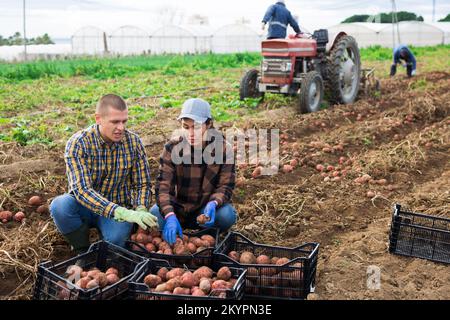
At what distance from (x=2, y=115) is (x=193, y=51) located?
25.0 m

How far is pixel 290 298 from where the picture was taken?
3299mm

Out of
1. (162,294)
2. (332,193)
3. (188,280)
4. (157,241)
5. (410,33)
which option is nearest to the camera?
(162,294)

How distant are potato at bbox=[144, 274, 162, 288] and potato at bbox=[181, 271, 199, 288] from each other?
0.51ft

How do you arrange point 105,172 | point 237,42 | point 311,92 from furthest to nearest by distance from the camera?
point 237,42
point 311,92
point 105,172

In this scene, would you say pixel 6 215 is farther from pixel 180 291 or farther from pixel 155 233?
pixel 180 291

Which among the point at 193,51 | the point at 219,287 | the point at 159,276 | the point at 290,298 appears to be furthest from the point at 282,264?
the point at 193,51

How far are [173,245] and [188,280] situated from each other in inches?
21.8

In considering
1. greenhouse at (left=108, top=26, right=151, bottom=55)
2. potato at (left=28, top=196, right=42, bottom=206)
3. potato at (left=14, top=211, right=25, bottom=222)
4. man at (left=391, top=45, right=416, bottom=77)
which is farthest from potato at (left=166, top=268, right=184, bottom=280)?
greenhouse at (left=108, top=26, right=151, bottom=55)

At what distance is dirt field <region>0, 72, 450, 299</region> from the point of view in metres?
3.79

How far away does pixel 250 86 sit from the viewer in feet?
35.1

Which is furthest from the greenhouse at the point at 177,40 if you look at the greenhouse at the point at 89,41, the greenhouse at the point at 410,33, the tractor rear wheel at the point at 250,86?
the tractor rear wheel at the point at 250,86

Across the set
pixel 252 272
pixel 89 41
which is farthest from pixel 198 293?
pixel 89 41

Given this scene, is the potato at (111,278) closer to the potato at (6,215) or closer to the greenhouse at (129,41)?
the potato at (6,215)

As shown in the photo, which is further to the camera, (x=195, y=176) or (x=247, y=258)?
(x=195, y=176)
